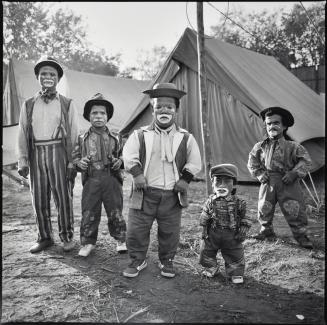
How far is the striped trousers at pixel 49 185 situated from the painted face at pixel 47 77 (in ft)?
1.97

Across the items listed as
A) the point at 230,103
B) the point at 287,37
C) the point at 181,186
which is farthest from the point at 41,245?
the point at 287,37

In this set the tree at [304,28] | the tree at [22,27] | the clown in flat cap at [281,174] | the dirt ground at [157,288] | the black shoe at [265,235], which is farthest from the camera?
the tree at [22,27]

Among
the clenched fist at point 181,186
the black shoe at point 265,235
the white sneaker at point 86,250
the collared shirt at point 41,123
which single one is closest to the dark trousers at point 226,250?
the clenched fist at point 181,186

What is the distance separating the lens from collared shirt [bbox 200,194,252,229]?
264cm

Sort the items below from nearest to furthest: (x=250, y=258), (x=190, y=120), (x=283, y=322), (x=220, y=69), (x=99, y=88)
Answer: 1. (x=283, y=322)
2. (x=250, y=258)
3. (x=220, y=69)
4. (x=190, y=120)
5. (x=99, y=88)

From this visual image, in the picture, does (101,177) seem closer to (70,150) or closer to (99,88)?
(70,150)

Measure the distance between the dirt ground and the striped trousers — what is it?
0.93 feet

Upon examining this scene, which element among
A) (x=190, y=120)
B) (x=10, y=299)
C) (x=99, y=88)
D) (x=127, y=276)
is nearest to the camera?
(x=10, y=299)

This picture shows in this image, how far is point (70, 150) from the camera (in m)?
3.36

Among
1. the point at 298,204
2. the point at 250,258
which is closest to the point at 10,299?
the point at 250,258

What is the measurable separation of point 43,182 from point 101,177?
24.4 inches

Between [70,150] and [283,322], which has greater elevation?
[70,150]

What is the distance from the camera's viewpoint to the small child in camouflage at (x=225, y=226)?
2.63 metres

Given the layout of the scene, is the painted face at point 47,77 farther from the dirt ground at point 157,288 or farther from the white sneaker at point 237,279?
the white sneaker at point 237,279
